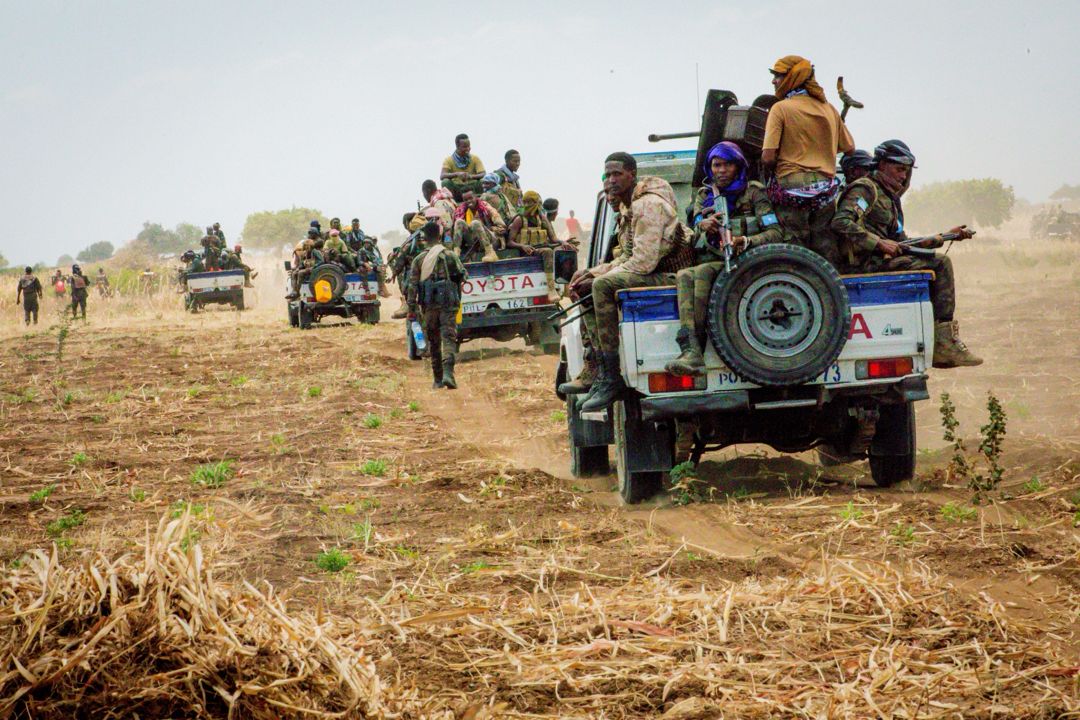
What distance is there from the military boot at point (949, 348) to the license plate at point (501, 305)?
10.3 m

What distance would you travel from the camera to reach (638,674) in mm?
4367

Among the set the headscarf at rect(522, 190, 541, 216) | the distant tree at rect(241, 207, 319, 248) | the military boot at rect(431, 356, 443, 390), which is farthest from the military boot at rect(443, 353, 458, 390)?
the distant tree at rect(241, 207, 319, 248)

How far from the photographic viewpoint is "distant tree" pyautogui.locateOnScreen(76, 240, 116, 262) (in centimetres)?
12269

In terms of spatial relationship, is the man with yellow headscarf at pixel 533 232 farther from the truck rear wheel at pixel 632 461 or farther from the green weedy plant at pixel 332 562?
the green weedy plant at pixel 332 562

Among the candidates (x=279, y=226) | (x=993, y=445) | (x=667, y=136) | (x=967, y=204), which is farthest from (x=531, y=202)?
(x=279, y=226)

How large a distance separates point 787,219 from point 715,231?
546 millimetres

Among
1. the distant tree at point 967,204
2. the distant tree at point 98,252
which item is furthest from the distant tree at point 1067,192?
the distant tree at point 98,252

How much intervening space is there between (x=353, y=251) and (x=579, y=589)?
2314 cm

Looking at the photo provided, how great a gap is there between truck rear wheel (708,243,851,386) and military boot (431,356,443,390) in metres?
8.24

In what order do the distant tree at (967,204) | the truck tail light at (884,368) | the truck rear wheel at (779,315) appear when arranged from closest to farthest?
the truck rear wheel at (779,315)
the truck tail light at (884,368)
the distant tree at (967,204)

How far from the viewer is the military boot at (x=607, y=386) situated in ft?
25.3

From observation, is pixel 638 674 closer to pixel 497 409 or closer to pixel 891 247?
pixel 891 247

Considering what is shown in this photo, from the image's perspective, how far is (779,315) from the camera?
24.1ft

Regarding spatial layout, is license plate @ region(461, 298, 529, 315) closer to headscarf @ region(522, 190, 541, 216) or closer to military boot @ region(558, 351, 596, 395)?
headscarf @ region(522, 190, 541, 216)
